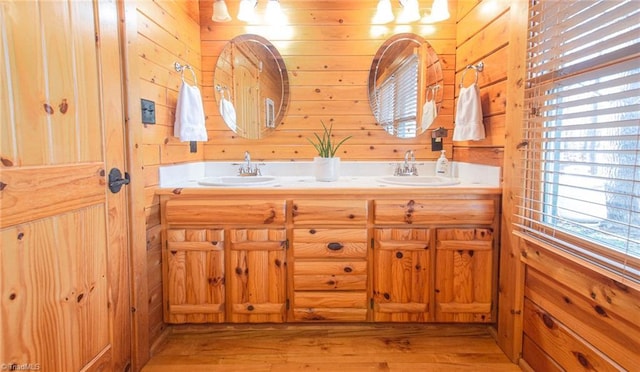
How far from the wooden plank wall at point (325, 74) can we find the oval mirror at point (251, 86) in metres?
0.04

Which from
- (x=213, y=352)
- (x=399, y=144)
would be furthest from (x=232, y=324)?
(x=399, y=144)

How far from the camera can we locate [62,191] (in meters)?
1.14

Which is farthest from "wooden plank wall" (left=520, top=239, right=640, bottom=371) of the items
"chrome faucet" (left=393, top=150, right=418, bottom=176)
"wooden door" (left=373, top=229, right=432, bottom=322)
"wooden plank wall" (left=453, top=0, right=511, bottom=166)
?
"chrome faucet" (left=393, top=150, right=418, bottom=176)

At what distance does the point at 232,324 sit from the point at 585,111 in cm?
190

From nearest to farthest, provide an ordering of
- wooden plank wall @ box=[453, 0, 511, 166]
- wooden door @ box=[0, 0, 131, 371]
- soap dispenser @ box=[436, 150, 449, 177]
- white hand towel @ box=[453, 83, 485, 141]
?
wooden door @ box=[0, 0, 131, 371]
wooden plank wall @ box=[453, 0, 511, 166]
white hand towel @ box=[453, 83, 485, 141]
soap dispenser @ box=[436, 150, 449, 177]

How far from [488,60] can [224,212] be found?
1.65m

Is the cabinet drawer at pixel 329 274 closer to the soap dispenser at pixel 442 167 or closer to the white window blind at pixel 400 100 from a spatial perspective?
the soap dispenser at pixel 442 167

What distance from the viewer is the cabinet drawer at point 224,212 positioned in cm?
177

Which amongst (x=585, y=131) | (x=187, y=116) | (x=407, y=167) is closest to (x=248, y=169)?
(x=187, y=116)

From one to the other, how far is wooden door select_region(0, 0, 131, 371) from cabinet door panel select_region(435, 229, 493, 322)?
5.03 feet

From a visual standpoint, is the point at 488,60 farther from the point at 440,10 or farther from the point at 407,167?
the point at 407,167

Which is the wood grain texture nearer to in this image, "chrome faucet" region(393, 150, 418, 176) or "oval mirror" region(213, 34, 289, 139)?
"oval mirror" region(213, 34, 289, 139)

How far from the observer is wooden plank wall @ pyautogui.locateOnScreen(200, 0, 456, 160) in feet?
7.55

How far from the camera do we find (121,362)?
1.48 metres
